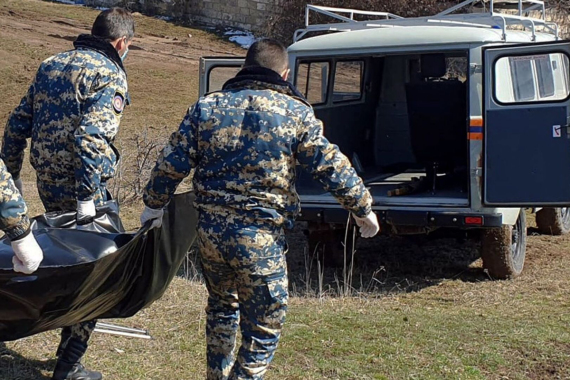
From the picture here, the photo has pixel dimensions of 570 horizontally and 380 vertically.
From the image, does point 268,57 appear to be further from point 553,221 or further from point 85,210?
point 553,221

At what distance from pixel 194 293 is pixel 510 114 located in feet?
8.53

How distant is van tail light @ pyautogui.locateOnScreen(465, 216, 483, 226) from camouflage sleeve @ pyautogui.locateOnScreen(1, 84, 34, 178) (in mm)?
3442

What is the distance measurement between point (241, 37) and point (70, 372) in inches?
813

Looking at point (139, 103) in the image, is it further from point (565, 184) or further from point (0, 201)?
point (0, 201)

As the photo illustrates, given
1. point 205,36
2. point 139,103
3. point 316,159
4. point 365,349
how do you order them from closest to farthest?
1. point 316,159
2. point 365,349
3. point 139,103
4. point 205,36

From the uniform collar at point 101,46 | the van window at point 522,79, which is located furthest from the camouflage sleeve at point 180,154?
the van window at point 522,79

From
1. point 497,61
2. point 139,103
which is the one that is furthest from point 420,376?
point 139,103

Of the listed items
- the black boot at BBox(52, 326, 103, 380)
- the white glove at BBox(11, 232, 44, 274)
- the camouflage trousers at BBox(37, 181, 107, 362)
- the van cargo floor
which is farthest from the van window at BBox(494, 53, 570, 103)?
the white glove at BBox(11, 232, 44, 274)

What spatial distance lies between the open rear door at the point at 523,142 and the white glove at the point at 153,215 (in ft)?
10.0

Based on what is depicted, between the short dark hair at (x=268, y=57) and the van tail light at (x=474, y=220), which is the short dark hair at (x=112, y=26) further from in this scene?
the van tail light at (x=474, y=220)

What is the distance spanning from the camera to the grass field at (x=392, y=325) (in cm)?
484

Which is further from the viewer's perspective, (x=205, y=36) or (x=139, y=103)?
(x=205, y=36)

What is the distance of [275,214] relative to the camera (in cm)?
388

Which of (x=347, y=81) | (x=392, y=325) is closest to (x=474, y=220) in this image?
(x=392, y=325)
